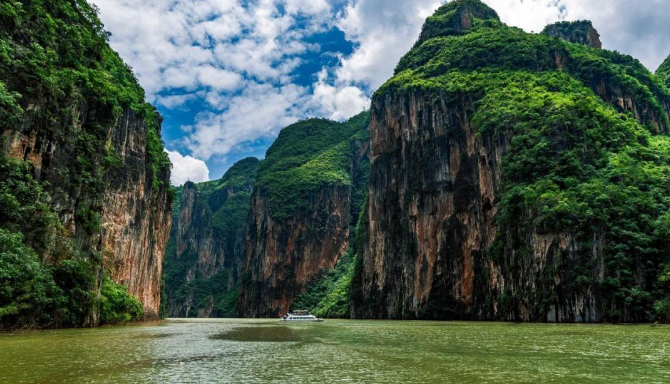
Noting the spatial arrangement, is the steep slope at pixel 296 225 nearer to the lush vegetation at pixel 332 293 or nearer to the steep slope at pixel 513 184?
the lush vegetation at pixel 332 293

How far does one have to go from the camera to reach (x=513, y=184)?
168 feet

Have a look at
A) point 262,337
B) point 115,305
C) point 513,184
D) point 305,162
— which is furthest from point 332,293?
point 262,337

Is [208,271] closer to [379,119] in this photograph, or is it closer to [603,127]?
[379,119]

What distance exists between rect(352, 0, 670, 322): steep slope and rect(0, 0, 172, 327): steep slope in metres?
35.7

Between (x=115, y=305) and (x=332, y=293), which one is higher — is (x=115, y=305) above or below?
below

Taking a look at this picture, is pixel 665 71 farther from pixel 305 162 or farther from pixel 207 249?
pixel 207 249

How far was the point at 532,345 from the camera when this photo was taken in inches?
741

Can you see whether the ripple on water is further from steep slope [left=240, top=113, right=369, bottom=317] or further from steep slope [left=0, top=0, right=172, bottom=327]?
steep slope [left=240, top=113, right=369, bottom=317]

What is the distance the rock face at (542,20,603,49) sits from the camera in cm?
10375

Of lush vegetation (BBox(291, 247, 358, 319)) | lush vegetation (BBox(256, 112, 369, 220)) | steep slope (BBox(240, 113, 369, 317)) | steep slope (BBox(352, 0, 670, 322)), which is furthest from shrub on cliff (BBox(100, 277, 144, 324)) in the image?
lush vegetation (BBox(256, 112, 369, 220))

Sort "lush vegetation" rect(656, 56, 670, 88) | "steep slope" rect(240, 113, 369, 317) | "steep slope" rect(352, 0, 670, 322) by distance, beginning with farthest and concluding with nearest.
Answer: "steep slope" rect(240, 113, 369, 317) < "lush vegetation" rect(656, 56, 670, 88) < "steep slope" rect(352, 0, 670, 322)

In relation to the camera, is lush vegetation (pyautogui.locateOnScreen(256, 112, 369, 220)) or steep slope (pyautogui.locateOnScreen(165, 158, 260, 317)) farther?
steep slope (pyautogui.locateOnScreen(165, 158, 260, 317))

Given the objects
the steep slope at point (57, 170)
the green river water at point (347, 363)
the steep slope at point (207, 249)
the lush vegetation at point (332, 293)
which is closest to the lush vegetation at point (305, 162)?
the lush vegetation at point (332, 293)

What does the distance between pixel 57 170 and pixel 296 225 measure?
9152 centimetres
